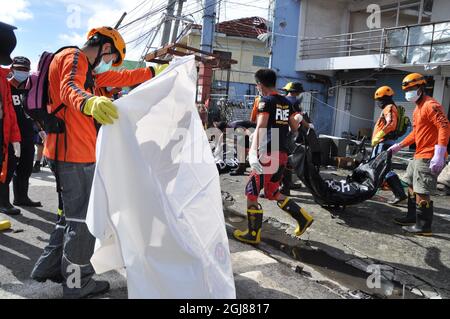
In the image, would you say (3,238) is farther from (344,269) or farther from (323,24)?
(323,24)

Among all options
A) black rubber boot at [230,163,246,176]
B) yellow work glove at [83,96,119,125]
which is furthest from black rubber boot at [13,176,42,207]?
black rubber boot at [230,163,246,176]

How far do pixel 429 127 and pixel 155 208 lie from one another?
12.8 feet

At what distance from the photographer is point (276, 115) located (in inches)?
164

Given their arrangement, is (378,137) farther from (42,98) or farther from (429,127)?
(42,98)

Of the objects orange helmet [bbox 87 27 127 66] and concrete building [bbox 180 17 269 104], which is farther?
concrete building [bbox 180 17 269 104]

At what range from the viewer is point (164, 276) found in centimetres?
220

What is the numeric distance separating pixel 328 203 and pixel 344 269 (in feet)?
5.75

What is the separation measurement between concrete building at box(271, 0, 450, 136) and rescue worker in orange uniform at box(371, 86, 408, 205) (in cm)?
758

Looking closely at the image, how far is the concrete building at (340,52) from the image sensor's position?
48.0 feet

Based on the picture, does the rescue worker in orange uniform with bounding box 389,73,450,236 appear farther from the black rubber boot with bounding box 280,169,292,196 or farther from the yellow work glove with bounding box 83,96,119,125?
the yellow work glove with bounding box 83,96,119,125

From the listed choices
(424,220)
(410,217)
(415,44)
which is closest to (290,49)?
(415,44)

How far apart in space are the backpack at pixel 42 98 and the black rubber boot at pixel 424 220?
4.26m

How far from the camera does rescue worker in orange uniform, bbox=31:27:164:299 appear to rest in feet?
8.64
